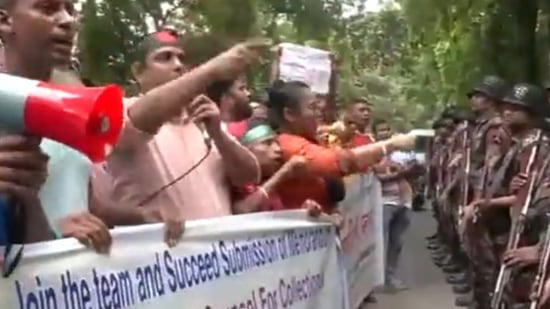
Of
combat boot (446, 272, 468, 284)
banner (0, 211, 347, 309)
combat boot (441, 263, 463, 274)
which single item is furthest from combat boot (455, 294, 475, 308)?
banner (0, 211, 347, 309)

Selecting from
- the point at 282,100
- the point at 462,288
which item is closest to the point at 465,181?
the point at 462,288

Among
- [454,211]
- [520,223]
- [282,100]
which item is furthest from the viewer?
[454,211]

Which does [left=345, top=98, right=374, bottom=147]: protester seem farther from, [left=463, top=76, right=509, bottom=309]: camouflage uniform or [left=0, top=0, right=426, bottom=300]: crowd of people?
[left=0, top=0, right=426, bottom=300]: crowd of people

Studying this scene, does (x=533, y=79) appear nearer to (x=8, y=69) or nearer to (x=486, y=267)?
(x=486, y=267)

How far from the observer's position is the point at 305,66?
34.4ft

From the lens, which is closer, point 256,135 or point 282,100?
point 256,135

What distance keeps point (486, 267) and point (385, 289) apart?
368 centimetres

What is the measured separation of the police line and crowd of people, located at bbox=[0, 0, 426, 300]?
0.07 meters

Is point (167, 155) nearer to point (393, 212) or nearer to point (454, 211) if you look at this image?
point (393, 212)

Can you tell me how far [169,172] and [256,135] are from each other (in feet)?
5.59

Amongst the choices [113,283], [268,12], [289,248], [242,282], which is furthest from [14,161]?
[268,12]

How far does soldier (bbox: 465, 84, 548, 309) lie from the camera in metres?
9.13

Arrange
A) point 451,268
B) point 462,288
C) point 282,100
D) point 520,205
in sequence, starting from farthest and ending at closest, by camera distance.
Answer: point 451,268, point 462,288, point 520,205, point 282,100

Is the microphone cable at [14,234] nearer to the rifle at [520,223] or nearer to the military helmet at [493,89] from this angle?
the rifle at [520,223]
